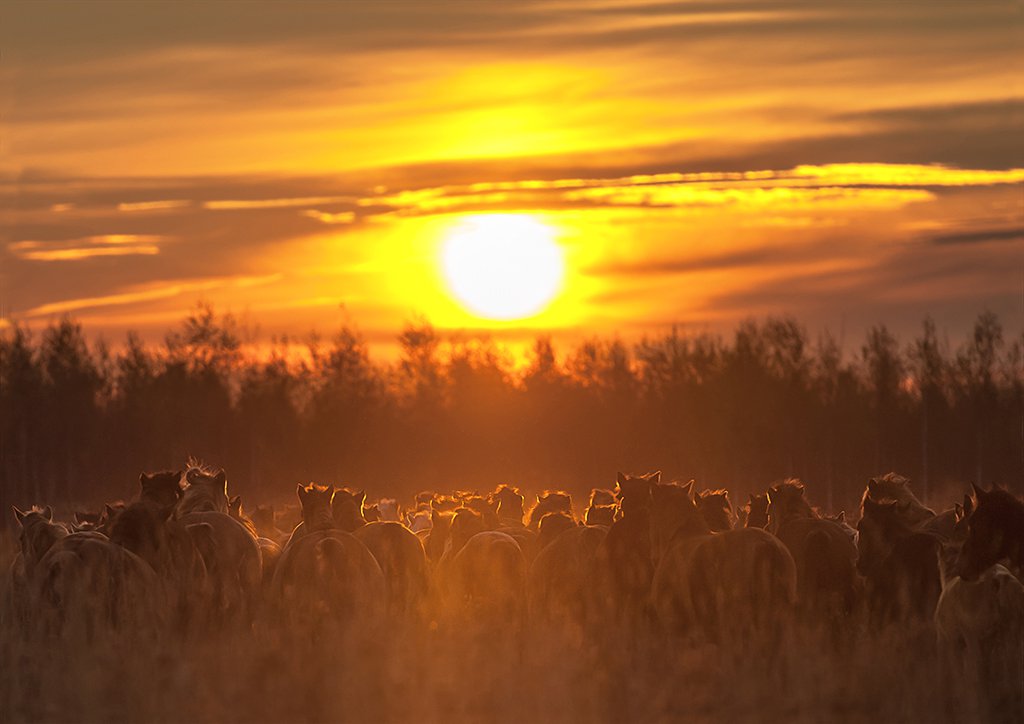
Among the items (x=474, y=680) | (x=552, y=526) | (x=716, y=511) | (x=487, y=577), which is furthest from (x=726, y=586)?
(x=552, y=526)

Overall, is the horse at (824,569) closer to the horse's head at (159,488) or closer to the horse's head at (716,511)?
the horse's head at (716,511)

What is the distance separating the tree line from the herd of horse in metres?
39.1

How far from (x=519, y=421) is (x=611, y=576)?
61.8 meters

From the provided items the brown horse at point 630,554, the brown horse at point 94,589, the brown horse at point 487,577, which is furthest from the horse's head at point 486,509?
the brown horse at point 94,589

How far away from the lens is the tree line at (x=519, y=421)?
2562 inches

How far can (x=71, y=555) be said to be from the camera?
15.8 m

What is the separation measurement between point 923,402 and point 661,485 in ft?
172

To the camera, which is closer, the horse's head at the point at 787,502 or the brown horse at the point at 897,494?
the brown horse at the point at 897,494

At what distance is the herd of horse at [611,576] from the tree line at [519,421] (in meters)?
39.1

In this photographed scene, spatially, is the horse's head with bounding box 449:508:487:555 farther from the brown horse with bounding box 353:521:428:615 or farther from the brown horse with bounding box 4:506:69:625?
the brown horse with bounding box 4:506:69:625

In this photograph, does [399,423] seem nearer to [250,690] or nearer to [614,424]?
[614,424]

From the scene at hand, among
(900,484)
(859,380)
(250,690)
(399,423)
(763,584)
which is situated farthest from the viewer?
(399,423)

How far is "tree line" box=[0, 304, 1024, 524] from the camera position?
65.1 m

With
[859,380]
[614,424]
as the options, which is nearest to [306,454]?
[614,424]
